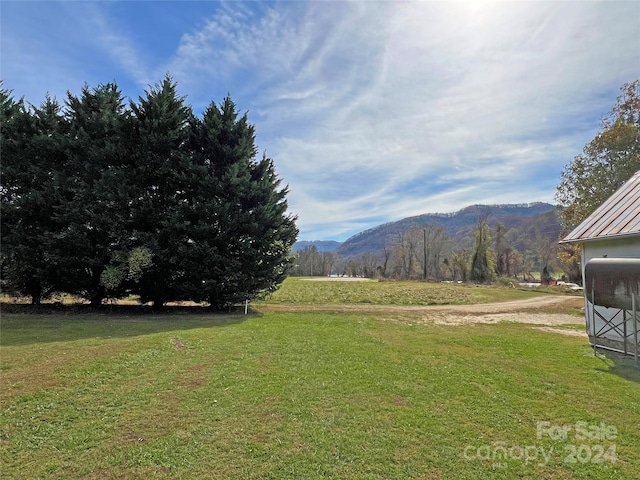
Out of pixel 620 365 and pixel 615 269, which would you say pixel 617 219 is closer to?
pixel 615 269

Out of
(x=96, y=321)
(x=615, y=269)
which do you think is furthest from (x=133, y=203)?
(x=615, y=269)

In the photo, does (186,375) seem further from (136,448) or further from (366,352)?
(366,352)

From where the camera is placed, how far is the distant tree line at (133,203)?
1548cm

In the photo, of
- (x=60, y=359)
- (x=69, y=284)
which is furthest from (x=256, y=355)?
(x=69, y=284)

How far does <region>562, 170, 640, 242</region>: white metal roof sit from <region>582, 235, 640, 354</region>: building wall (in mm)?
367

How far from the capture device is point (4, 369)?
671cm

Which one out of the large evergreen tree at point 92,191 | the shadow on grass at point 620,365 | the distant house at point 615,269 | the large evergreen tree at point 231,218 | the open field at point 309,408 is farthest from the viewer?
the large evergreen tree at point 231,218

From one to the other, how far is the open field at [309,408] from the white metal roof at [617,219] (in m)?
3.73

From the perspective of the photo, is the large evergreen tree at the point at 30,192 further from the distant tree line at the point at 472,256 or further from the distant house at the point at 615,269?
the distant tree line at the point at 472,256

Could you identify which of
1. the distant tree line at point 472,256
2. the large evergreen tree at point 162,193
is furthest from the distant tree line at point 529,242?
the large evergreen tree at point 162,193

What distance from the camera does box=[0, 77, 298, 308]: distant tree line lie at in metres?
15.5

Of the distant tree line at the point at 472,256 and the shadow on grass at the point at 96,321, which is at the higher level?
the distant tree line at the point at 472,256

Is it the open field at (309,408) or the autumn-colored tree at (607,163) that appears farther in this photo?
the autumn-colored tree at (607,163)

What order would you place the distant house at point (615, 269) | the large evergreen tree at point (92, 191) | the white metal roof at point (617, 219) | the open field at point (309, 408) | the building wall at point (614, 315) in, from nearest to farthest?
the open field at point (309, 408), the distant house at point (615, 269), the building wall at point (614, 315), the white metal roof at point (617, 219), the large evergreen tree at point (92, 191)
